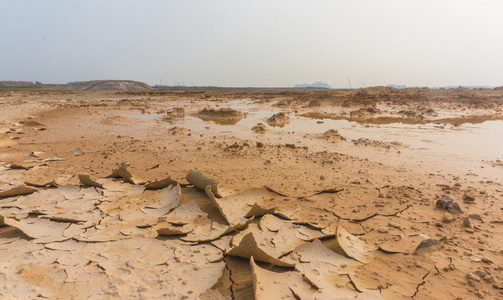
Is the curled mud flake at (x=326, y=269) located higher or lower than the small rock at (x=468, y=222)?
lower

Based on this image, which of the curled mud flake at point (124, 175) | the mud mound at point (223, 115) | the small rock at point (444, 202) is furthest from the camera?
the mud mound at point (223, 115)

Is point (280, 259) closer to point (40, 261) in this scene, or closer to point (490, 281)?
point (490, 281)

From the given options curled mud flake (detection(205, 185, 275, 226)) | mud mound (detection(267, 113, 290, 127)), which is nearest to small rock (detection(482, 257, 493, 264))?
curled mud flake (detection(205, 185, 275, 226))

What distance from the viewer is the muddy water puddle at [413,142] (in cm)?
466

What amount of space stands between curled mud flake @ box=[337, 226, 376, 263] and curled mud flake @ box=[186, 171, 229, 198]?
1400 millimetres

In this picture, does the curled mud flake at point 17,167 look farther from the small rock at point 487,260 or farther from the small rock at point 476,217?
the small rock at point 476,217

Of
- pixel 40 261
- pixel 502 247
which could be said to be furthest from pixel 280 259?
pixel 502 247

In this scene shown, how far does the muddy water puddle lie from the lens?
4656mm

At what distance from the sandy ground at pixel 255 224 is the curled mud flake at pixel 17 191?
8 centimetres

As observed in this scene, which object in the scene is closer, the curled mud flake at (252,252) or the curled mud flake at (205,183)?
the curled mud flake at (252,252)

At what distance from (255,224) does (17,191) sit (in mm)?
2781

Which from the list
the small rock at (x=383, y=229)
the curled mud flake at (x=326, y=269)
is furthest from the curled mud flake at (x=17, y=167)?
the small rock at (x=383, y=229)

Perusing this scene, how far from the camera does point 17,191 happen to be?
120 inches

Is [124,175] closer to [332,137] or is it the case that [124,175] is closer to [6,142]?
[6,142]
